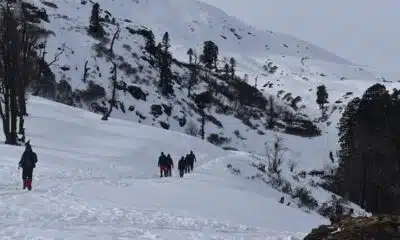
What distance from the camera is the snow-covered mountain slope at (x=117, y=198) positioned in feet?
48.3

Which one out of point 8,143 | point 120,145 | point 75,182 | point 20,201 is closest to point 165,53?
point 120,145

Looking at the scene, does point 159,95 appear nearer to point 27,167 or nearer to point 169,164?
point 169,164

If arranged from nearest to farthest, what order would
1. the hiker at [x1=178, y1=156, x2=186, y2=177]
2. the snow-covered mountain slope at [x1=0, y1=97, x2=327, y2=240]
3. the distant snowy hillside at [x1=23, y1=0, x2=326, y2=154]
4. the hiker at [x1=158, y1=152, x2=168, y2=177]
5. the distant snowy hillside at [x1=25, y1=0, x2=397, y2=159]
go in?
the snow-covered mountain slope at [x1=0, y1=97, x2=327, y2=240] < the hiker at [x1=158, y1=152, x2=168, y2=177] < the hiker at [x1=178, y1=156, x2=186, y2=177] < the distant snowy hillside at [x1=23, y1=0, x2=326, y2=154] < the distant snowy hillside at [x1=25, y1=0, x2=397, y2=159]

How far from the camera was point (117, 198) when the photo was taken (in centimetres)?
2222

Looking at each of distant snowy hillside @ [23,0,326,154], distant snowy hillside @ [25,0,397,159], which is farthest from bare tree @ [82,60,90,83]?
distant snowy hillside @ [25,0,397,159]

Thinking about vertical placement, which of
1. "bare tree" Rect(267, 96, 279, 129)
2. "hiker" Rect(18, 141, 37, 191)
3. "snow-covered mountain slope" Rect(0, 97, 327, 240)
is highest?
"bare tree" Rect(267, 96, 279, 129)

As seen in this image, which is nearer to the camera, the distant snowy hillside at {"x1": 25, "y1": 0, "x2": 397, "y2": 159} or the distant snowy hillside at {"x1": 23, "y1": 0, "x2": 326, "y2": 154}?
the distant snowy hillside at {"x1": 23, "y1": 0, "x2": 326, "y2": 154}

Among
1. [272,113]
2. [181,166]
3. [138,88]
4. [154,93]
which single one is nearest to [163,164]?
[181,166]

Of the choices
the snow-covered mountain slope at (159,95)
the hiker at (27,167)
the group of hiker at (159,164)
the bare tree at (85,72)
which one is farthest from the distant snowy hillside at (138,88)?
the hiker at (27,167)

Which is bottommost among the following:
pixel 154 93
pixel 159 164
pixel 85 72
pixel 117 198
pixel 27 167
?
pixel 117 198

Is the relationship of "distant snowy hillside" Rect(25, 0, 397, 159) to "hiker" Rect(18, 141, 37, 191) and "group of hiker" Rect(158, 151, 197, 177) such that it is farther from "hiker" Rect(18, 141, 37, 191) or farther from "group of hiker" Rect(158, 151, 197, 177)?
"hiker" Rect(18, 141, 37, 191)

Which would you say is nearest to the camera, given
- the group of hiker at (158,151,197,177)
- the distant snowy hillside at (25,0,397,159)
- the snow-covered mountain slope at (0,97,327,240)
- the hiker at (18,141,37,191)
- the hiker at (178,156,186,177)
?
the snow-covered mountain slope at (0,97,327,240)

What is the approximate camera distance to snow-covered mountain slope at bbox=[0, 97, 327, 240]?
14.7m

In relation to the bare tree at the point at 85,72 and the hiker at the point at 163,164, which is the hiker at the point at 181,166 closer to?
the hiker at the point at 163,164
